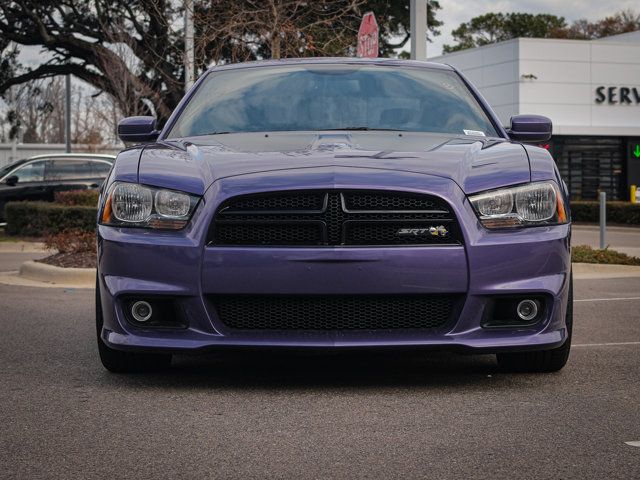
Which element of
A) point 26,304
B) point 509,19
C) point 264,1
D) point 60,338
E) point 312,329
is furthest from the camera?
point 509,19

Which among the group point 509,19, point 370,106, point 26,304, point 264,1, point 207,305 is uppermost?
point 509,19

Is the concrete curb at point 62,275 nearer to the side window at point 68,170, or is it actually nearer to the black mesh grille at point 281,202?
the black mesh grille at point 281,202

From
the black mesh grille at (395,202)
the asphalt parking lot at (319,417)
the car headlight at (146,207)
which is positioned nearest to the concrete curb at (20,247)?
the asphalt parking lot at (319,417)

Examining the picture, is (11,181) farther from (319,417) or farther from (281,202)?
(319,417)

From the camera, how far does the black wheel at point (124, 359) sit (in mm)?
6023

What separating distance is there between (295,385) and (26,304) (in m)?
5.05

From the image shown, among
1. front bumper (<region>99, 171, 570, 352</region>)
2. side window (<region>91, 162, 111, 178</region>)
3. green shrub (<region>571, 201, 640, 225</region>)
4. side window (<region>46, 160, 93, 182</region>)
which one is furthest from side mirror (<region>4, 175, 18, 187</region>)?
front bumper (<region>99, 171, 570, 352</region>)

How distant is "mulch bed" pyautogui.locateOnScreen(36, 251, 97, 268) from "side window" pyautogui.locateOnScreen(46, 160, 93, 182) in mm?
11952

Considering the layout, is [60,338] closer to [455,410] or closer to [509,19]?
[455,410]

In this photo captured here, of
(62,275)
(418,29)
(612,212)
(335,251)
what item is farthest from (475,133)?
(612,212)

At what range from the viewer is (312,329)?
5535 millimetres

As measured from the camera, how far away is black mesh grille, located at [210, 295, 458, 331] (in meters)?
5.51

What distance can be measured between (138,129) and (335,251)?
83.2 inches

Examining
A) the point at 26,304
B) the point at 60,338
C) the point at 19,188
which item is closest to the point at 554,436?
the point at 60,338
